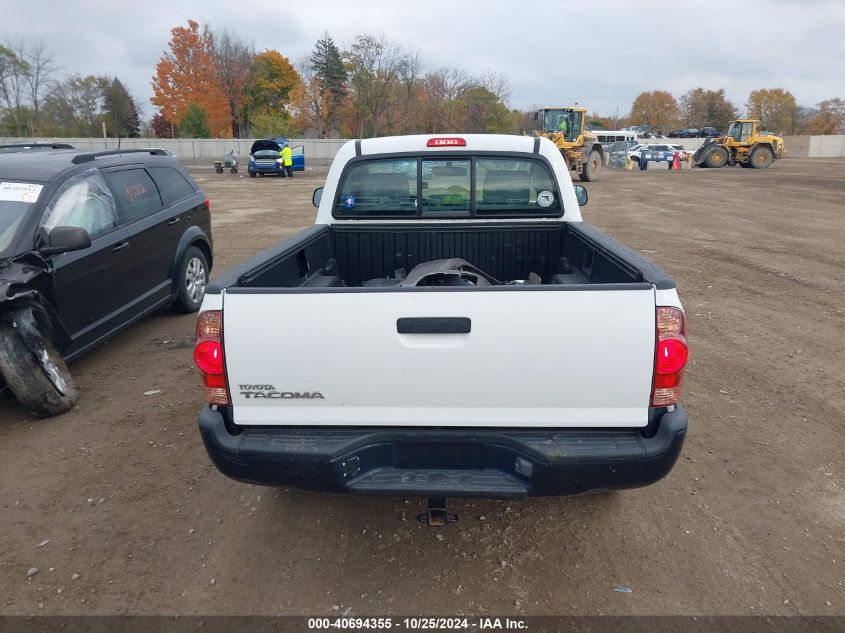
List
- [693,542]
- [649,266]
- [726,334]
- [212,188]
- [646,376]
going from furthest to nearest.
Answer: [212,188] → [726,334] → [693,542] → [649,266] → [646,376]

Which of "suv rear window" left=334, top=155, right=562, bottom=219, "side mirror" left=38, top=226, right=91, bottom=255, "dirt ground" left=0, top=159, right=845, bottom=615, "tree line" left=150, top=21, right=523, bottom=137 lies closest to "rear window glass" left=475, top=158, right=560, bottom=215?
"suv rear window" left=334, top=155, right=562, bottom=219

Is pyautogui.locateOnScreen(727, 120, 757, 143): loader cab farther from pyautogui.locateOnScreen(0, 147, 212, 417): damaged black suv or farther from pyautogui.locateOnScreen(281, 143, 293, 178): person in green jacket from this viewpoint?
pyautogui.locateOnScreen(0, 147, 212, 417): damaged black suv

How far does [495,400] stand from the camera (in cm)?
252

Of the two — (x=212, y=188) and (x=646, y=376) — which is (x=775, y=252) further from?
(x=212, y=188)

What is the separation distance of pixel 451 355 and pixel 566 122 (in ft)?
95.5

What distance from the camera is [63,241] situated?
14.6ft

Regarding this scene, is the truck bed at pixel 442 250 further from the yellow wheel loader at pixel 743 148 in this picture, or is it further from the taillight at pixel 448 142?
the yellow wheel loader at pixel 743 148

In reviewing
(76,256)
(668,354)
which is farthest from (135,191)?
(668,354)

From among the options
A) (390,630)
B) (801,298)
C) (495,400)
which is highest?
(495,400)

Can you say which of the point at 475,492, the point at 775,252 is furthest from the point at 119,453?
the point at 775,252

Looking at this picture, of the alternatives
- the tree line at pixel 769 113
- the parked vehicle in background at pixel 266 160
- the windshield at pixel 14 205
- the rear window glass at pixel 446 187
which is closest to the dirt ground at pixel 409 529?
the windshield at pixel 14 205

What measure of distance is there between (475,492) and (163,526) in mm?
1900

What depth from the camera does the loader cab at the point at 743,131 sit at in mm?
35375

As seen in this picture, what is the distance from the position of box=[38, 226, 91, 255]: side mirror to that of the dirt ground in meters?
1.25
